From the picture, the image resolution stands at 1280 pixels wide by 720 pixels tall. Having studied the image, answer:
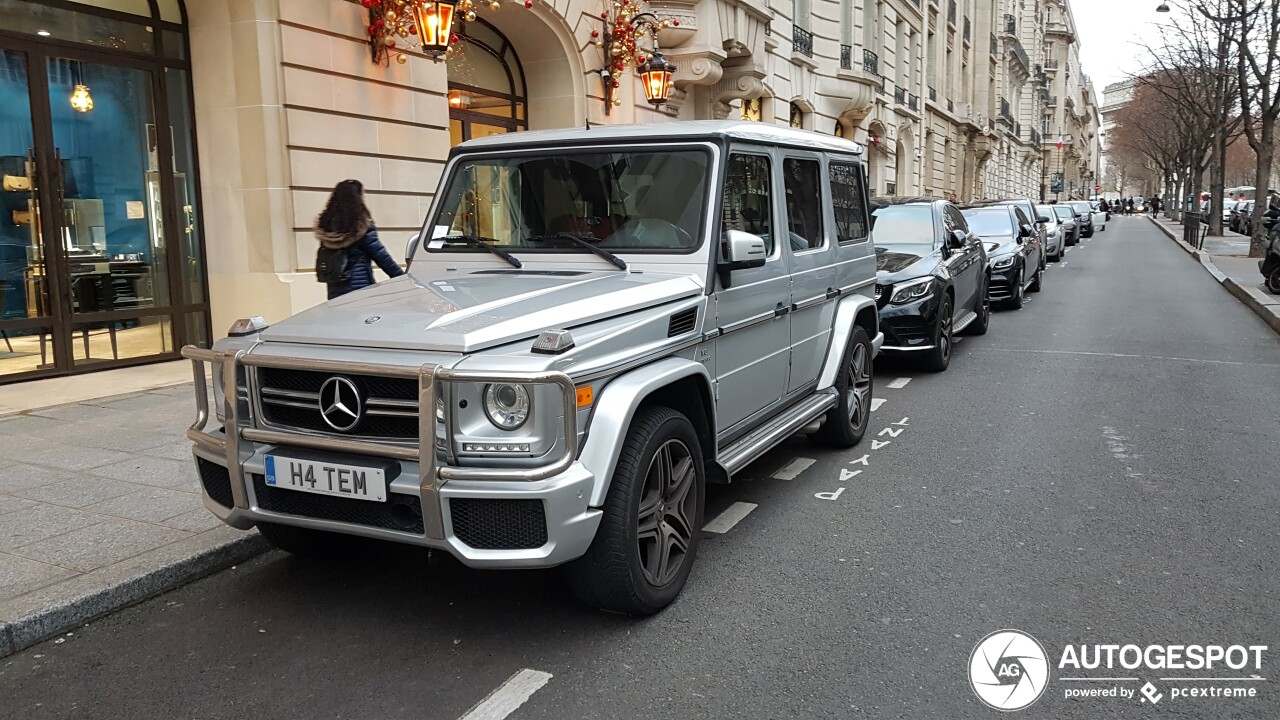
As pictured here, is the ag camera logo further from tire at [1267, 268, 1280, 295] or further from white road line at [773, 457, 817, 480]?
tire at [1267, 268, 1280, 295]

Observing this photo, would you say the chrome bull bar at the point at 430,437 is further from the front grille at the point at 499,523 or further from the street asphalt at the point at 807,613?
the street asphalt at the point at 807,613

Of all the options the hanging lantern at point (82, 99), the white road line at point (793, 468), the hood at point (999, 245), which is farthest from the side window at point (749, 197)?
the hood at point (999, 245)

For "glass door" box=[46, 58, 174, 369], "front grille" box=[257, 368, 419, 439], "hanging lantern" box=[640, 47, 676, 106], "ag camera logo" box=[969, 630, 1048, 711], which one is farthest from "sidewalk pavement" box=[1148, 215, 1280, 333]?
"glass door" box=[46, 58, 174, 369]

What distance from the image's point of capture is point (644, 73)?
14.8 m

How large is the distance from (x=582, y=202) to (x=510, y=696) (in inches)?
99.5

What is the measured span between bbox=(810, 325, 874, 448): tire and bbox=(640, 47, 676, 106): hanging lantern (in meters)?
8.80

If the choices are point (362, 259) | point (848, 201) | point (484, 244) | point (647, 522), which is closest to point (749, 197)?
point (484, 244)

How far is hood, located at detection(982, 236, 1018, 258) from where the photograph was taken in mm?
15430

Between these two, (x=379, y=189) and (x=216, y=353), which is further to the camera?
(x=379, y=189)

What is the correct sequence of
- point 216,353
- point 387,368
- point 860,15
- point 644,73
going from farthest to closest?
point 860,15, point 644,73, point 216,353, point 387,368

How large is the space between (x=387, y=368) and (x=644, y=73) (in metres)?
12.2

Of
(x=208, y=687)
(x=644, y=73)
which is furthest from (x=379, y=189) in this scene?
(x=208, y=687)

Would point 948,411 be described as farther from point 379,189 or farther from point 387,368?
point 379,189

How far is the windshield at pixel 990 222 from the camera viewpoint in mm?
15969
